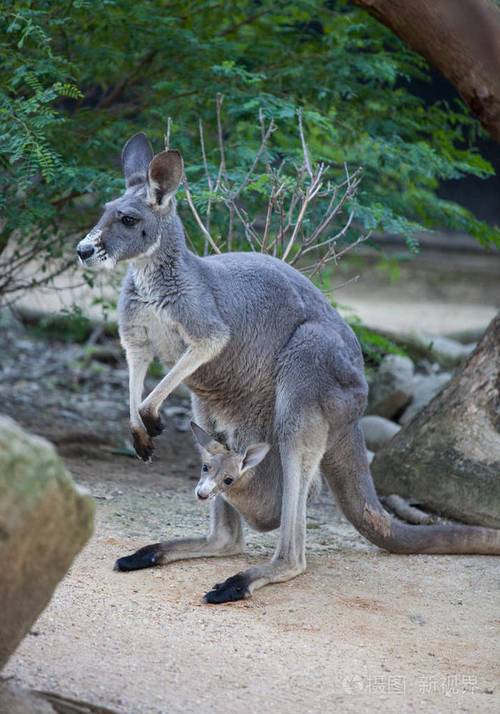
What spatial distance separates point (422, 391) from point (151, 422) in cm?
430

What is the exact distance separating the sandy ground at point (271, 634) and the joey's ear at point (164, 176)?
1.66 meters

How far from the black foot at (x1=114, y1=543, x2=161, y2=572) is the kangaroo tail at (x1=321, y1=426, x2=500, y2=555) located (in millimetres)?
925

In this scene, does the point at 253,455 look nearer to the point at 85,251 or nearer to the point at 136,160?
the point at 85,251

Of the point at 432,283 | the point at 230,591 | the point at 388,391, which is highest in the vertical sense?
the point at 230,591

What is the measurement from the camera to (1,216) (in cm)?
644

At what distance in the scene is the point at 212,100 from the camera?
688 cm

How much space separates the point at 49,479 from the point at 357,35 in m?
5.39

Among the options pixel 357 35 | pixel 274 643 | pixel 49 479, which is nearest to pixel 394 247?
pixel 357 35

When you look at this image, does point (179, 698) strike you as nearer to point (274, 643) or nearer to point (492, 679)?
point (274, 643)

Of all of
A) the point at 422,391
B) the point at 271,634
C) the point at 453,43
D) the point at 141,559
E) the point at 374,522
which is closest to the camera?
the point at 271,634

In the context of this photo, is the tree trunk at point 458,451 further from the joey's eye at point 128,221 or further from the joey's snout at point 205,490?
the joey's eye at point 128,221

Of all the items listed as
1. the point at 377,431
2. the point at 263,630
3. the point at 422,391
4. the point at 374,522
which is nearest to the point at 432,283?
the point at 422,391

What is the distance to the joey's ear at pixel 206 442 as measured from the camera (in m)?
5.11

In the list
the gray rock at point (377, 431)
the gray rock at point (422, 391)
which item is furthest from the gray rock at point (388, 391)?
the gray rock at point (377, 431)
